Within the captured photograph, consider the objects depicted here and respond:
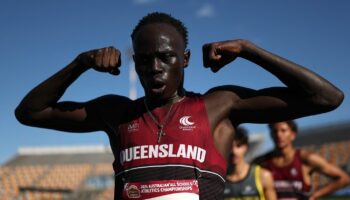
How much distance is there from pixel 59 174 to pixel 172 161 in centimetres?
2656

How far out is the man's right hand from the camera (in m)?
2.46

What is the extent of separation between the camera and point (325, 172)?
637 cm

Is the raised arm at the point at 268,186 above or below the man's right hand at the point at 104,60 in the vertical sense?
below

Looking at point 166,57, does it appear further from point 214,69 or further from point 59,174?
point 59,174

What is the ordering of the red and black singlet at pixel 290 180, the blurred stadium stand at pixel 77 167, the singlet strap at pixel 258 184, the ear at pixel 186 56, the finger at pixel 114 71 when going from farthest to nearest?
the blurred stadium stand at pixel 77 167 → the red and black singlet at pixel 290 180 → the singlet strap at pixel 258 184 → the ear at pixel 186 56 → the finger at pixel 114 71

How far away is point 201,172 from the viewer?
2.31 metres

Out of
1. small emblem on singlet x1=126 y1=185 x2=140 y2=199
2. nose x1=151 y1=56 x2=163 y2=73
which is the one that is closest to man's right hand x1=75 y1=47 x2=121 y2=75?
nose x1=151 y1=56 x2=163 y2=73

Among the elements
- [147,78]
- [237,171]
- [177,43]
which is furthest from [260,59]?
[237,171]

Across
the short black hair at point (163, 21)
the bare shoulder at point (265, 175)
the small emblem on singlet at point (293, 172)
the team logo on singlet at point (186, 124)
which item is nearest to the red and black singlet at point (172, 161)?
the team logo on singlet at point (186, 124)

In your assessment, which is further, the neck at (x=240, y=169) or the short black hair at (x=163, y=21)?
the neck at (x=240, y=169)

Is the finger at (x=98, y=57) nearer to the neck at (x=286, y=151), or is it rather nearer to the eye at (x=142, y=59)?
the eye at (x=142, y=59)

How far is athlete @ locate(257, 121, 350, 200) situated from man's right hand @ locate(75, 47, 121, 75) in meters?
3.81

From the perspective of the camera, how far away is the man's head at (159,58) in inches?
93.5

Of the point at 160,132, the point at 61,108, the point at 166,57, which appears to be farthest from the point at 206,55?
the point at 61,108
